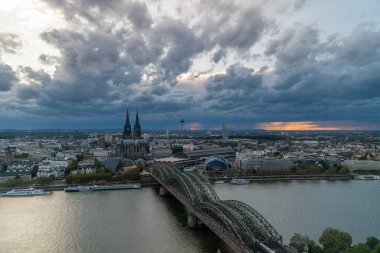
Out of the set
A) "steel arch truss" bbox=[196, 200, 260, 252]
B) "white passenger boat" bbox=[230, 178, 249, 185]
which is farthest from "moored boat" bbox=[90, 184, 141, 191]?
"steel arch truss" bbox=[196, 200, 260, 252]

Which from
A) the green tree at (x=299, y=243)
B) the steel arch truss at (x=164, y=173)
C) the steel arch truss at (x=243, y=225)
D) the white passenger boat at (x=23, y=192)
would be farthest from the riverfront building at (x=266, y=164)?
the green tree at (x=299, y=243)

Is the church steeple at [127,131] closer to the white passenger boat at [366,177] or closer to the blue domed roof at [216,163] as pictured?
the blue domed roof at [216,163]

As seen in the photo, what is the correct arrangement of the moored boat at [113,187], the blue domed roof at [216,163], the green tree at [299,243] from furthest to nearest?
the blue domed roof at [216,163] → the moored boat at [113,187] → the green tree at [299,243]

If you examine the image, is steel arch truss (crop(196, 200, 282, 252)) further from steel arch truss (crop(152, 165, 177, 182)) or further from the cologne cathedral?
the cologne cathedral

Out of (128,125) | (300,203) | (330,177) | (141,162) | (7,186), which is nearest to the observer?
(300,203)

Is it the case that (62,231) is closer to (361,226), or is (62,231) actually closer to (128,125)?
(361,226)

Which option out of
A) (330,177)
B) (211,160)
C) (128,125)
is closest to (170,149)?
(128,125)
